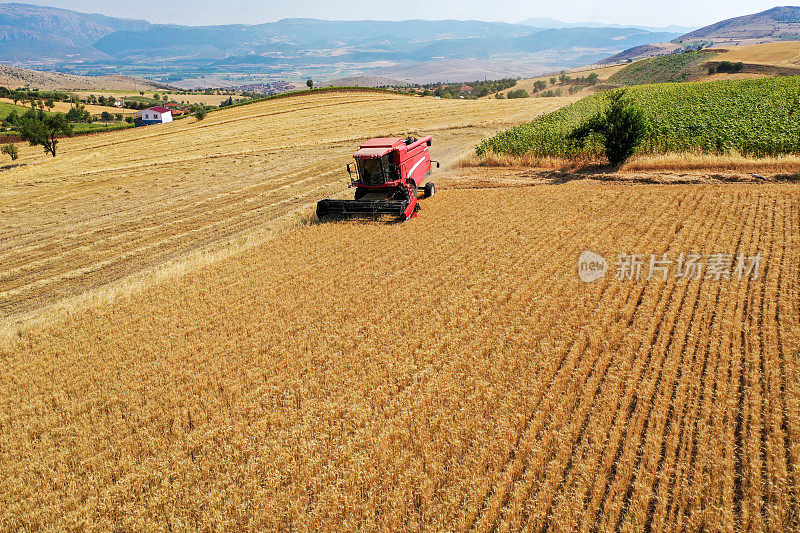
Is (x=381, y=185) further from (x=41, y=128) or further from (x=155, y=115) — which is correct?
(x=155, y=115)

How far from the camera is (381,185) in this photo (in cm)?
1728

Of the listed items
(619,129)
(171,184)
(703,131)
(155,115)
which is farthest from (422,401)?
(155,115)

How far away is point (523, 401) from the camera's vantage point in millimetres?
6957

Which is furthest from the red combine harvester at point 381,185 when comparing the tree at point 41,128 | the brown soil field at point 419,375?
the tree at point 41,128

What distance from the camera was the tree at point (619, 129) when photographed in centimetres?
2098

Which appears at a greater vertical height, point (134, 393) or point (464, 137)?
point (464, 137)

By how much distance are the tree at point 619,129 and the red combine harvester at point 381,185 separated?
10481mm

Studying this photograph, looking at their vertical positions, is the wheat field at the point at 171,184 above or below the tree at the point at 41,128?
below

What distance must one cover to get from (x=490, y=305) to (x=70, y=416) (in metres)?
8.26

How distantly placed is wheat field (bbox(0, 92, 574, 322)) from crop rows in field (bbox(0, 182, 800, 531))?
15.0 ft

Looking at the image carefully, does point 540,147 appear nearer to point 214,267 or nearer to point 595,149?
point 595,149

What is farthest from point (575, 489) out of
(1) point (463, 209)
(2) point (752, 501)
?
(1) point (463, 209)

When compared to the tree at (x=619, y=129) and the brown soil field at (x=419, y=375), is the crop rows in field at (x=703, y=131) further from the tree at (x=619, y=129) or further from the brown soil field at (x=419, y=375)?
the brown soil field at (x=419, y=375)

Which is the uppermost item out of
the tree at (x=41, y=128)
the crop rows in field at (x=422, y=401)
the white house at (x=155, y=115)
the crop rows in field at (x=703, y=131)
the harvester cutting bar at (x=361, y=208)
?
the white house at (x=155, y=115)
